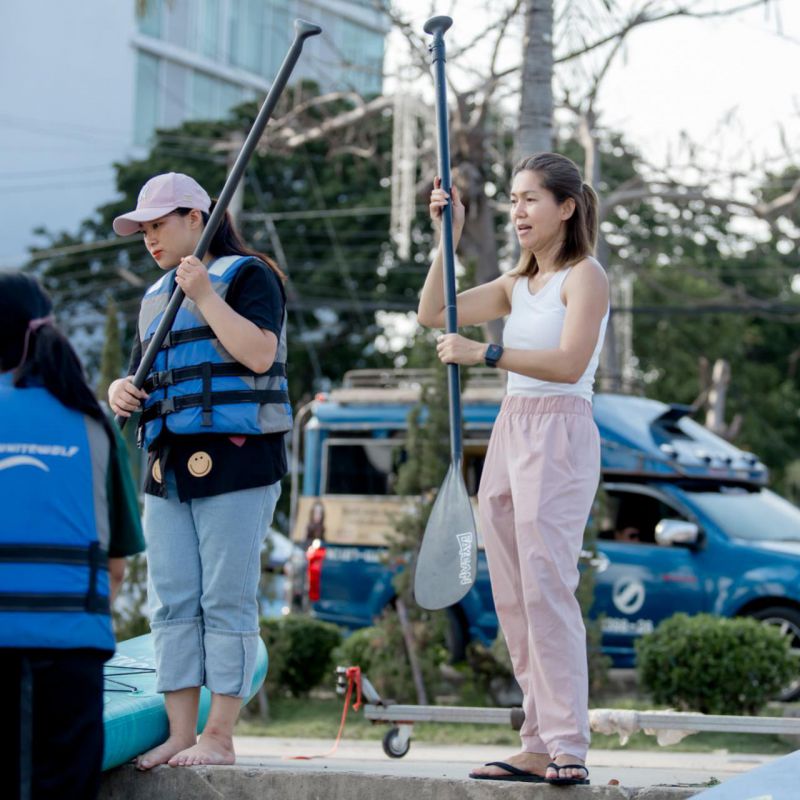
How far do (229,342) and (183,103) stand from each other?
35.3m

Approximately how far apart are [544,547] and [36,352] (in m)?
1.64

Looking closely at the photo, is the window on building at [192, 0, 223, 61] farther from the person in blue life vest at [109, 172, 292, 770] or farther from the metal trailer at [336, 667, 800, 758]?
the person in blue life vest at [109, 172, 292, 770]

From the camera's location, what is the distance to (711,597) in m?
11.9

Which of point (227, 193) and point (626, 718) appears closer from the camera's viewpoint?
point (227, 193)

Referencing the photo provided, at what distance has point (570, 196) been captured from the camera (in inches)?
178

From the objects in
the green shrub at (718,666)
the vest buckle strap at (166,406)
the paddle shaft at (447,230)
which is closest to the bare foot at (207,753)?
the vest buckle strap at (166,406)

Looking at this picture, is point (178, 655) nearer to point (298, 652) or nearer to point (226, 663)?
point (226, 663)

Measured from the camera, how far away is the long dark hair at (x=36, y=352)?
3367 mm

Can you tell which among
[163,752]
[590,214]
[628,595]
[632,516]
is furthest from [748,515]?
[163,752]

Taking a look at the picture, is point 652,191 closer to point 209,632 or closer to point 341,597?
point 341,597

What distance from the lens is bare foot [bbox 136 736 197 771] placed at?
4426 millimetres

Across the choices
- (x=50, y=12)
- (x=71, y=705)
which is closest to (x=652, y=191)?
(x=71, y=705)

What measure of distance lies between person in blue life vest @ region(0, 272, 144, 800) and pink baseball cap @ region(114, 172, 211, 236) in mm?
1163

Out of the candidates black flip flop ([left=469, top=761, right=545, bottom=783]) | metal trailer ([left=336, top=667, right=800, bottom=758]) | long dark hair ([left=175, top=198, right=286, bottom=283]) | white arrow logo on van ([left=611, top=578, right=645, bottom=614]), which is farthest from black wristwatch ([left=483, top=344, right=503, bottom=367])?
white arrow logo on van ([left=611, top=578, right=645, bottom=614])
